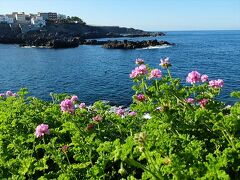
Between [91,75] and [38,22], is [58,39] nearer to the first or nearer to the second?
[38,22]

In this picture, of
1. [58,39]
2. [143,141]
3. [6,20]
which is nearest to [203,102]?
[143,141]

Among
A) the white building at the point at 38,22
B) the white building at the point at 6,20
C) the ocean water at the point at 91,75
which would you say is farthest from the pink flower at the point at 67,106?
the white building at the point at 6,20

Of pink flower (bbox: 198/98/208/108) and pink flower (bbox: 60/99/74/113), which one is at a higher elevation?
pink flower (bbox: 198/98/208/108)

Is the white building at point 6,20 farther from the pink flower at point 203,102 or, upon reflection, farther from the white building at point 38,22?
the pink flower at point 203,102

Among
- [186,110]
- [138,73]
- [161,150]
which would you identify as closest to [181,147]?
[161,150]

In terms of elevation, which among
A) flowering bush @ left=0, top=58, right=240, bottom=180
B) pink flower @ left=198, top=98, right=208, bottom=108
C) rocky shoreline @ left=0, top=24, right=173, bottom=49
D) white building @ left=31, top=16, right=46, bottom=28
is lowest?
rocky shoreline @ left=0, top=24, right=173, bottom=49

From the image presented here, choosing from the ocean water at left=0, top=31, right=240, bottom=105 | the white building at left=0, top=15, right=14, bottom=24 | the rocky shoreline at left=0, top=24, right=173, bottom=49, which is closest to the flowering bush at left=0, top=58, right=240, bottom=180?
the ocean water at left=0, top=31, right=240, bottom=105

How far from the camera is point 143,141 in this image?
4.48 m

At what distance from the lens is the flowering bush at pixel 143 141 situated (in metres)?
5.63

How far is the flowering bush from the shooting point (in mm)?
5626

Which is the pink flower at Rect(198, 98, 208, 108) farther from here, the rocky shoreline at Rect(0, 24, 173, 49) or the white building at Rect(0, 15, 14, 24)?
the white building at Rect(0, 15, 14, 24)

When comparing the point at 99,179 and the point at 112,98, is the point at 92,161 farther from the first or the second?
the point at 112,98

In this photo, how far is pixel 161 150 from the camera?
6.22 m

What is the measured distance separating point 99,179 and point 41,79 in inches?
1733
